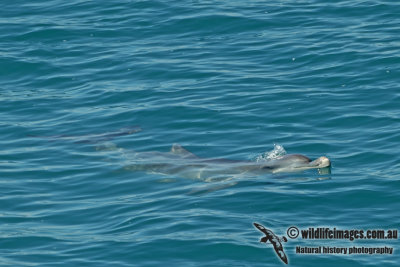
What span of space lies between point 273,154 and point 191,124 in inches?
101

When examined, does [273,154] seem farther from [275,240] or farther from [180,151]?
[275,240]

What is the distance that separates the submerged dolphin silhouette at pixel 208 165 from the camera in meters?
16.3

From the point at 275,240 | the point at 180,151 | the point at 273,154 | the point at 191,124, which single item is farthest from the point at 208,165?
the point at 275,240

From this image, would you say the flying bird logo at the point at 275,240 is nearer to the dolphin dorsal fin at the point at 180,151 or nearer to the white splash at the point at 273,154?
the white splash at the point at 273,154

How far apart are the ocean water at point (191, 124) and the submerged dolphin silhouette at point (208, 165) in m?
0.17

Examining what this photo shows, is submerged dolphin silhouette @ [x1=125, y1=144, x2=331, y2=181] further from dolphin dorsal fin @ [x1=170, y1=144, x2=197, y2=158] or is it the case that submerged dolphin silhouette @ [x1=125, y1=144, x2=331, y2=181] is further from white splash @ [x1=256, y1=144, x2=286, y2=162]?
white splash @ [x1=256, y1=144, x2=286, y2=162]

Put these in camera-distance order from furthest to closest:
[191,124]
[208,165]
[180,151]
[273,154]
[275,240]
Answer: [191,124] → [180,151] → [273,154] → [208,165] → [275,240]

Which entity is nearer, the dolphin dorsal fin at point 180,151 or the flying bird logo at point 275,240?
the flying bird logo at point 275,240

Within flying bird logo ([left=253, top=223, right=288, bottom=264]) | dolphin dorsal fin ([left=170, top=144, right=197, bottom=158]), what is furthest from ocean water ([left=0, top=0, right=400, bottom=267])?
dolphin dorsal fin ([left=170, top=144, right=197, bottom=158])

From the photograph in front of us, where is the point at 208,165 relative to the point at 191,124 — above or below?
below

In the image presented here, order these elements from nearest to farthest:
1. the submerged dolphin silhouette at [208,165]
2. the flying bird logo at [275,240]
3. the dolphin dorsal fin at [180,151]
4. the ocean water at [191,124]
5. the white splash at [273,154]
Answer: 1. the flying bird logo at [275,240]
2. the ocean water at [191,124]
3. the submerged dolphin silhouette at [208,165]
4. the white splash at [273,154]
5. the dolphin dorsal fin at [180,151]

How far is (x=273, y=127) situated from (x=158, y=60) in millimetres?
5246

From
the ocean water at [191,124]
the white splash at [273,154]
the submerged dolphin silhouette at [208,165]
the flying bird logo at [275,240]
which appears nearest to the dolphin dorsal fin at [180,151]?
the submerged dolphin silhouette at [208,165]

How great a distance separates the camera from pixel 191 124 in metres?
19.1
